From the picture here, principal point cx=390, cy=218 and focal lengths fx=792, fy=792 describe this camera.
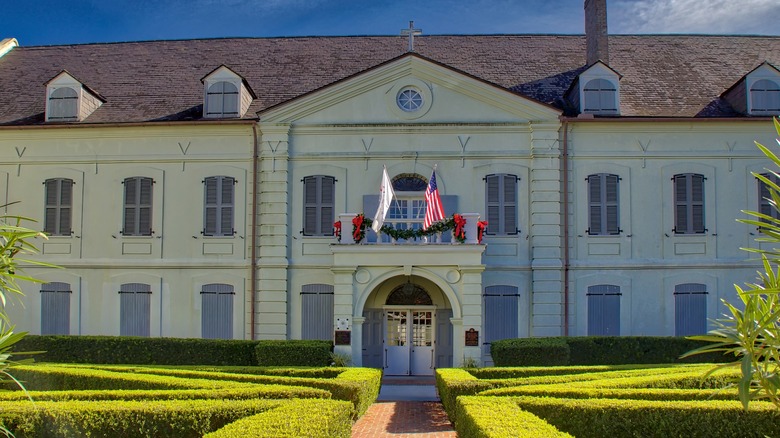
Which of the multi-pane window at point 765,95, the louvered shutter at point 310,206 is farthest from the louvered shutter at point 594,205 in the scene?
the louvered shutter at point 310,206

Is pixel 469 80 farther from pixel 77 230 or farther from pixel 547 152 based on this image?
pixel 77 230

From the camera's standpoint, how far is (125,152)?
24.9 m

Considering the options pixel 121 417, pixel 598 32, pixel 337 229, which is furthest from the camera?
pixel 598 32

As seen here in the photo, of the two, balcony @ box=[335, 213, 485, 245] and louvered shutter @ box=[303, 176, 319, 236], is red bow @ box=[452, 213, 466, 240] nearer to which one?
balcony @ box=[335, 213, 485, 245]

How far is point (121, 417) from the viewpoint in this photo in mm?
11945

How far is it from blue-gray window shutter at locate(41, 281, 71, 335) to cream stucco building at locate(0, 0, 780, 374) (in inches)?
1.7

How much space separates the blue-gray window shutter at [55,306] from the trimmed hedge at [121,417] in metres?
13.0

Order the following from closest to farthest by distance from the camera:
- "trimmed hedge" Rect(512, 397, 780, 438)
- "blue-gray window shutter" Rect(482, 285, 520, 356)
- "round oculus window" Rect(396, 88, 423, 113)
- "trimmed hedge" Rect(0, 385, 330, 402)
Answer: "trimmed hedge" Rect(512, 397, 780, 438) → "trimmed hedge" Rect(0, 385, 330, 402) → "blue-gray window shutter" Rect(482, 285, 520, 356) → "round oculus window" Rect(396, 88, 423, 113)

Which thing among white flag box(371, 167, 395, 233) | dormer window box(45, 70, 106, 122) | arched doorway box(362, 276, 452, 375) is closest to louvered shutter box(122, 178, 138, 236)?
dormer window box(45, 70, 106, 122)

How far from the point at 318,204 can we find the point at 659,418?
14.2m

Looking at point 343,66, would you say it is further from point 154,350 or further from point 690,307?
point 690,307

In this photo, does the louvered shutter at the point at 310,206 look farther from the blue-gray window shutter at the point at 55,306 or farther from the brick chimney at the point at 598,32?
the brick chimney at the point at 598,32

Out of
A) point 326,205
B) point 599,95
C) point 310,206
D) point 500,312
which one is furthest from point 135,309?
point 599,95

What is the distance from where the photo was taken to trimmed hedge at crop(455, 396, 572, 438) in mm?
10008
